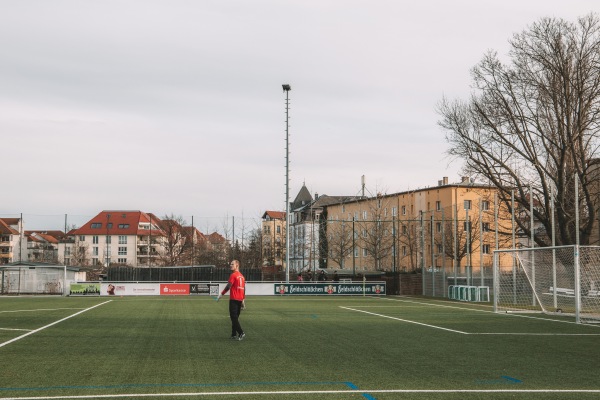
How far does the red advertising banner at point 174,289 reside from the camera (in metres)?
47.4

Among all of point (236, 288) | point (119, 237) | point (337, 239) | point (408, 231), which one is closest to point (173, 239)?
point (337, 239)

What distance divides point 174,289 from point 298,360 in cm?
3580

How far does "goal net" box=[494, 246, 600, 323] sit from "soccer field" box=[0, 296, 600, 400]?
19.7ft

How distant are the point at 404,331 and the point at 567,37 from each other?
91.0 feet

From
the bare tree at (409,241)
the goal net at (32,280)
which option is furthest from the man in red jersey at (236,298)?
the bare tree at (409,241)

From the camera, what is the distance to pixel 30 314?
86.2ft

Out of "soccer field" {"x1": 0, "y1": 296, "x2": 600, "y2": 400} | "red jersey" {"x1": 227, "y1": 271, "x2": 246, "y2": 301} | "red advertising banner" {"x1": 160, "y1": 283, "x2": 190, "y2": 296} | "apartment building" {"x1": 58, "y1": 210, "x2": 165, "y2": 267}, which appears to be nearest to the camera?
"soccer field" {"x1": 0, "y1": 296, "x2": 600, "y2": 400}

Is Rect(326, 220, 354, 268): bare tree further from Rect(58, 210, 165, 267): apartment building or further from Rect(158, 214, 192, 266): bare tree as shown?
Rect(58, 210, 165, 267): apartment building

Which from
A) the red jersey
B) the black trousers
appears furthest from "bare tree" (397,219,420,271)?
the black trousers

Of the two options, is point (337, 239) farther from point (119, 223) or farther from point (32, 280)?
point (119, 223)

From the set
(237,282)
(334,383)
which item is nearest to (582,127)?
(237,282)

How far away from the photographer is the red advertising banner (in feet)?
156

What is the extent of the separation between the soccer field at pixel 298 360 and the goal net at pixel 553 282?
6010 millimetres

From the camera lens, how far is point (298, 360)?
13016mm
